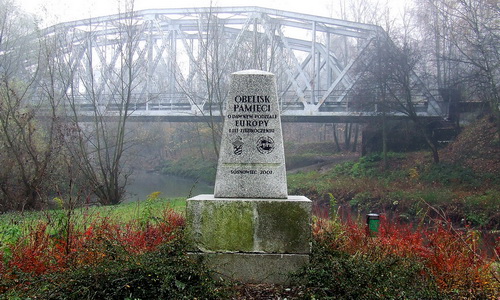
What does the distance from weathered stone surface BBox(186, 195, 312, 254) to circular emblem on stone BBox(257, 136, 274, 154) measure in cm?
77

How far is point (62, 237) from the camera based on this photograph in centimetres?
602

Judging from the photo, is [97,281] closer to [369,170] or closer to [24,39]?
[24,39]

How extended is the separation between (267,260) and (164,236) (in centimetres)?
189

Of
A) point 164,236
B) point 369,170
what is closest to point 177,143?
point 369,170

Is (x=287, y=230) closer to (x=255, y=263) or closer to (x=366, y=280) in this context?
(x=255, y=263)

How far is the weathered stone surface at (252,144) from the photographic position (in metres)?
5.80

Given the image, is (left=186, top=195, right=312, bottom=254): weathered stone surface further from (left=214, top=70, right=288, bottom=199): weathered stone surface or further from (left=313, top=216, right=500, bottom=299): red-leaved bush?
(left=313, top=216, right=500, bottom=299): red-leaved bush

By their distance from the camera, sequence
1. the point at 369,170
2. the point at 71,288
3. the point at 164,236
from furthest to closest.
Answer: the point at 369,170
the point at 164,236
the point at 71,288

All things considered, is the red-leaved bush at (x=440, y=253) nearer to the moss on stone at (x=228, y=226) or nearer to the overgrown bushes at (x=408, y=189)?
the moss on stone at (x=228, y=226)

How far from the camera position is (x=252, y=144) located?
19.3 feet

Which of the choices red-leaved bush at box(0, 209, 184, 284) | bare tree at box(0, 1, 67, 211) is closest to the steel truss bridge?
bare tree at box(0, 1, 67, 211)

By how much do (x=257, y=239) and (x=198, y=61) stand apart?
57.9ft

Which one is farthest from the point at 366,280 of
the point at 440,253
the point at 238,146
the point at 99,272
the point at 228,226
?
the point at 99,272

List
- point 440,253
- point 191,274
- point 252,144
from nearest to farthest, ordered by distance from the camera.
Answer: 1. point 191,274
2. point 440,253
3. point 252,144
